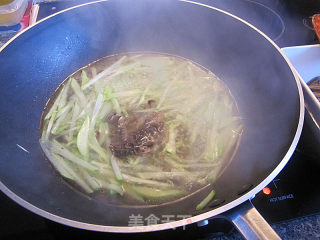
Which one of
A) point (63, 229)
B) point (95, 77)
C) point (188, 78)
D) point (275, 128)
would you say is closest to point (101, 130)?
point (95, 77)

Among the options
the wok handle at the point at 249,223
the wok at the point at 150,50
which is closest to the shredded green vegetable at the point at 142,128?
the wok at the point at 150,50

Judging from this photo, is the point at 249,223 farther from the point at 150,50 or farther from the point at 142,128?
the point at 150,50

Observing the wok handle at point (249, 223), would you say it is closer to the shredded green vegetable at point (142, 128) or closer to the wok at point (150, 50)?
the wok at point (150, 50)

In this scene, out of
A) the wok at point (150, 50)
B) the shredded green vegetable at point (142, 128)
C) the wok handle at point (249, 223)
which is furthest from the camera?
the shredded green vegetable at point (142, 128)

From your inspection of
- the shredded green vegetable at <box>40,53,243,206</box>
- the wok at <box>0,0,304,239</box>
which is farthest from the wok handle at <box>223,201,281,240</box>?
the shredded green vegetable at <box>40,53,243,206</box>

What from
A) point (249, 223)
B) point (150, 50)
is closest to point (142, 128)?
point (150, 50)

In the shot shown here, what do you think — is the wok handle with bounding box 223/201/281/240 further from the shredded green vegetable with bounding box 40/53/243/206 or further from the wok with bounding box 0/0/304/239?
the shredded green vegetable with bounding box 40/53/243/206
